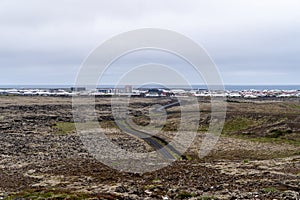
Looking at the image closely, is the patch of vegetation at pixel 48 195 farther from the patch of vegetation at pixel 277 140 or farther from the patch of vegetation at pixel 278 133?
the patch of vegetation at pixel 278 133

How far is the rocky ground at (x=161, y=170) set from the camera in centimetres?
3319

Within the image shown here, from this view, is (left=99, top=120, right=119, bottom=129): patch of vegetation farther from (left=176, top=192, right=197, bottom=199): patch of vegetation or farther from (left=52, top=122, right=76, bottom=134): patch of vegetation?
(left=176, top=192, right=197, bottom=199): patch of vegetation

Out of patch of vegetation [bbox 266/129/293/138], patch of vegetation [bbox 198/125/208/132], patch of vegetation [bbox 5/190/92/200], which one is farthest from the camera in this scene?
patch of vegetation [bbox 198/125/208/132]

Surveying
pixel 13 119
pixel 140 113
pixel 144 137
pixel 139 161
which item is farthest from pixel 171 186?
pixel 140 113

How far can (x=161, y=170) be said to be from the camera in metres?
46.7

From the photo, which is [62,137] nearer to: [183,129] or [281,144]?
[183,129]

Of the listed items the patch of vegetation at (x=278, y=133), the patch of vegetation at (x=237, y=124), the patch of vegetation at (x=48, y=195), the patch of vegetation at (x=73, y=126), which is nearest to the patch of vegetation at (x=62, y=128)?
the patch of vegetation at (x=73, y=126)

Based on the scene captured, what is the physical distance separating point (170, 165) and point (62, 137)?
3589 centimetres

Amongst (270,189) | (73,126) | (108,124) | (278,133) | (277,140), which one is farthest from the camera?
(108,124)

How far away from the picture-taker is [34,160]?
5509 cm

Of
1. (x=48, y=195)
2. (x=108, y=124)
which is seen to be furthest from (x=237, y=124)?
(x=48, y=195)

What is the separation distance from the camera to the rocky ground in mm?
33188

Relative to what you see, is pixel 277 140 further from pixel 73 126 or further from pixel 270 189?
pixel 73 126

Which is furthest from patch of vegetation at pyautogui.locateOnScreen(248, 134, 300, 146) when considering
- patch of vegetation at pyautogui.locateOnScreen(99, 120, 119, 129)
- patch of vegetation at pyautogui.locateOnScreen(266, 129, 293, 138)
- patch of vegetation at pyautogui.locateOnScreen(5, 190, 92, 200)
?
patch of vegetation at pyautogui.locateOnScreen(5, 190, 92, 200)
